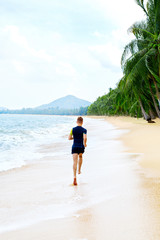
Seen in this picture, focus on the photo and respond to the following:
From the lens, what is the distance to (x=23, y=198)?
4285 millimetres

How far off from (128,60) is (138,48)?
97.7 inches

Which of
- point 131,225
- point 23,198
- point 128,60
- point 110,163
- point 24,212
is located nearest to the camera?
point 131,225

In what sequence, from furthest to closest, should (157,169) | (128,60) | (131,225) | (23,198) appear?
1. (128,60)
2. (157,169)
3. (23,198)
4. (131,225)

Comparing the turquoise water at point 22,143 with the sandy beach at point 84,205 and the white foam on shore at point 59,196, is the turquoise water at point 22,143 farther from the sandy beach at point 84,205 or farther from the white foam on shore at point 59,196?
the white foam on shore at point 59,196

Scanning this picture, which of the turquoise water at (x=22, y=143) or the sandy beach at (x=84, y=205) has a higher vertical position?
the sandy beach at (x=84, y=205)

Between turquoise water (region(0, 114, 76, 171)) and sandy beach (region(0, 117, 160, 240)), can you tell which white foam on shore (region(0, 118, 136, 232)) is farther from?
turquoise water (region(0, 114, 76, 171))

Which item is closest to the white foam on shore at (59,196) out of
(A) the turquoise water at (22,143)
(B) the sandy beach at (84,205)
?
(B) the sandy beach at (84,205)

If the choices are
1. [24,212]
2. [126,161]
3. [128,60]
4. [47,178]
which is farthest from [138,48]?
[24,212]

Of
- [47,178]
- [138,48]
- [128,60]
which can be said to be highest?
[138,48]

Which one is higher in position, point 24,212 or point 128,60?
point 128,60

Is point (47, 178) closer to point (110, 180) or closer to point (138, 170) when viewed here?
point (110, 180)

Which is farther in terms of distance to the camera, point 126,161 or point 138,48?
point 138,48

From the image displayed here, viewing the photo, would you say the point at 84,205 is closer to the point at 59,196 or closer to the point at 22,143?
the point at 59,196

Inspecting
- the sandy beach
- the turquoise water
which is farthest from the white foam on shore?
the turquoise water
